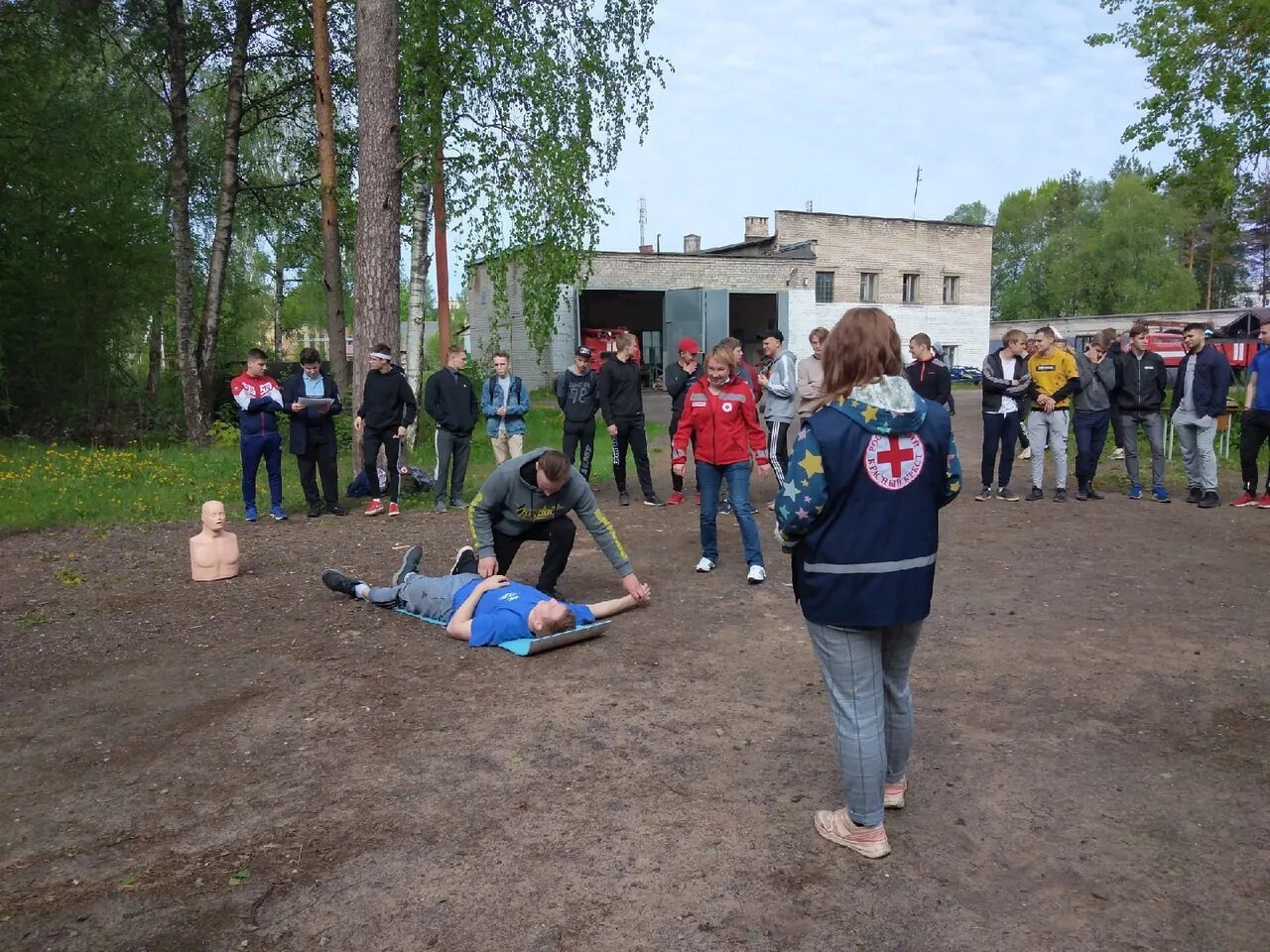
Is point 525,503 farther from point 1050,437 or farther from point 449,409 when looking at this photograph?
point 1050,437

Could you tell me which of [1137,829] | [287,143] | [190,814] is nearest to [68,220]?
[287,143]

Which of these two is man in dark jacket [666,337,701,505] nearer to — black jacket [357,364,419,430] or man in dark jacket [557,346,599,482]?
man in dark jacket [557,346,599,482]

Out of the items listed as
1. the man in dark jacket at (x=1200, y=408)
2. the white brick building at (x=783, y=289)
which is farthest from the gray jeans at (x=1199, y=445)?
the white brick building at (x=783, y=289)

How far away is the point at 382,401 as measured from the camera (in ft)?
35.7

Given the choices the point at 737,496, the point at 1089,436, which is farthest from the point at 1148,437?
the point at 737,496

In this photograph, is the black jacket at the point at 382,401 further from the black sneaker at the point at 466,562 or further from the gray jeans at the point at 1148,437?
the gray jeans at the point at 1148,437

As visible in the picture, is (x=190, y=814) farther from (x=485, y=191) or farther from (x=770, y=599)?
(x=485, y=191)

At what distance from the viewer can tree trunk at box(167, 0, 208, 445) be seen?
58.7 feet

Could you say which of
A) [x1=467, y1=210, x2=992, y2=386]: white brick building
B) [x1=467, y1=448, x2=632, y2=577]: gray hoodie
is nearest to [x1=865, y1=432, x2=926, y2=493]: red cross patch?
[x1=467, y1=448, x2=632, y2=577]: gray hoodie

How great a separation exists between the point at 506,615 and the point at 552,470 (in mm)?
999

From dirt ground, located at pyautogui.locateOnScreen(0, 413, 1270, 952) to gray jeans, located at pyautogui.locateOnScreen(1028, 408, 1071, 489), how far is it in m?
3.76

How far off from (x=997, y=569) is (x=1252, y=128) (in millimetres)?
16900

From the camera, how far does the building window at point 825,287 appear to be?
38.5 metres

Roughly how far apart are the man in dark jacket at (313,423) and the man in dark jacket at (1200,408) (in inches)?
388
